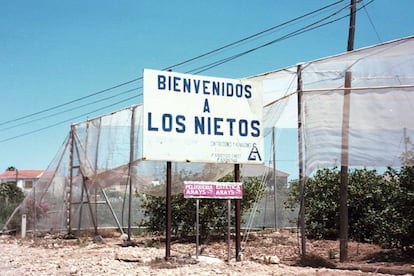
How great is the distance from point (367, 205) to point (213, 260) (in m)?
5.05

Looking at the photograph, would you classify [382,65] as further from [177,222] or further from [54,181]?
[54,181]

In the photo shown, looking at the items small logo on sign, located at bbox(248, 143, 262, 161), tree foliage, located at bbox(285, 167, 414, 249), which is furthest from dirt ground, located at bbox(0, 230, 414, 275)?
small logo on sign, located at bbox(248, 143, 262, 161)

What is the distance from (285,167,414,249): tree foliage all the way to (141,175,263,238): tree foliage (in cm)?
117

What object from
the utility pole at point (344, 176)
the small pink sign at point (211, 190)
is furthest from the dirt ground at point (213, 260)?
the small pink sign at point (211, 190)

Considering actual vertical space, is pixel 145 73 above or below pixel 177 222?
above

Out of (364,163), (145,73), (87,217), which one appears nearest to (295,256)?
(364,163)

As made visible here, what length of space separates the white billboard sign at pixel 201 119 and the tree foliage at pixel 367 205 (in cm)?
180

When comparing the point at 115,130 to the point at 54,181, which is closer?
the point at 115,130

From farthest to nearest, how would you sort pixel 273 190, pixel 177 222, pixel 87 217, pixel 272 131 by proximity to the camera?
pixel 87 217, pixel 177 222, pixel 273 190, pixel 272 131

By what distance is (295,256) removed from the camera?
1078 cm

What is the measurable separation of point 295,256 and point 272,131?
2.73 m

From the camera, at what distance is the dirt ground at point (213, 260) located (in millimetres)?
9359

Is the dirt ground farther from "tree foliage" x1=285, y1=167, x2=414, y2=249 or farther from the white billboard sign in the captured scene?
the white billboard sign

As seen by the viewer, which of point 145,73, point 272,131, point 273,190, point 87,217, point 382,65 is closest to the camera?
point 382,65
